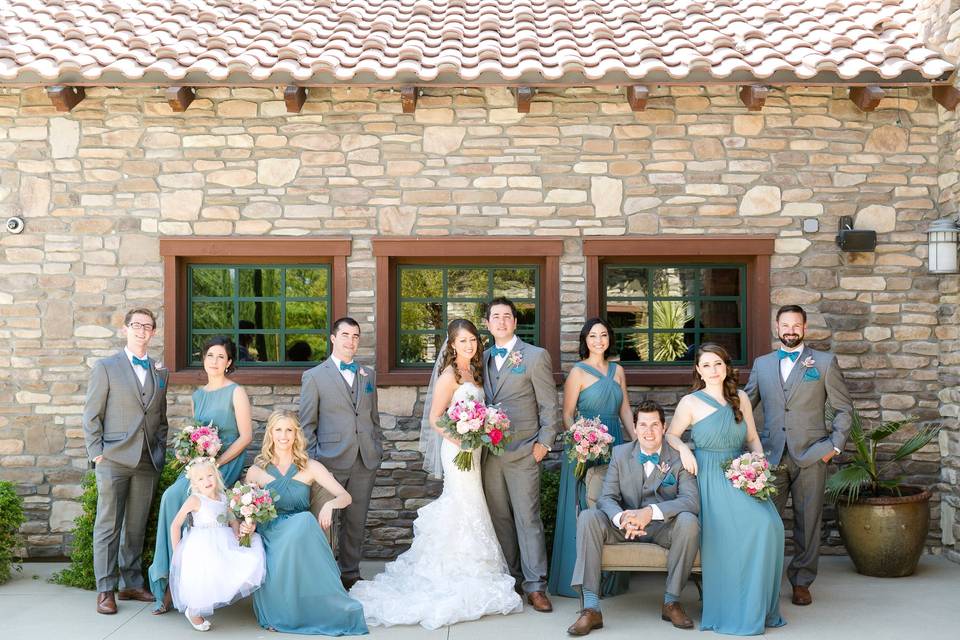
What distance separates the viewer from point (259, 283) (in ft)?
25.2

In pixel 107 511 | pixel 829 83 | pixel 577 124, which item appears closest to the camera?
pixel 107 511

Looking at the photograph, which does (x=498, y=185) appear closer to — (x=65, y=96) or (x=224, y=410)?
(x=224, y=410)

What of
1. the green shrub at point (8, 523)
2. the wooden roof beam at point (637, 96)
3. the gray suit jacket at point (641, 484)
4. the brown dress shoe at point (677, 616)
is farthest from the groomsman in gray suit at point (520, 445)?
the green shrub at point (8, 523)

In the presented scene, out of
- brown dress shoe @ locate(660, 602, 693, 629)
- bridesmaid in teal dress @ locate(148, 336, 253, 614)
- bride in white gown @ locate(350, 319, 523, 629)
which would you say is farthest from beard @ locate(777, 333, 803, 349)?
bridesmaid in teal dress @ locate(148, 336, 253, 614)

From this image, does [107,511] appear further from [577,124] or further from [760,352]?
[760,352]

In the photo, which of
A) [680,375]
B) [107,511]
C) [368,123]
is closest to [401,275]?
[368,123]

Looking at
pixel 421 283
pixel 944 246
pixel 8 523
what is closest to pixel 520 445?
pixel 421 283

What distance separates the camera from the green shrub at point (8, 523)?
6.62 meters

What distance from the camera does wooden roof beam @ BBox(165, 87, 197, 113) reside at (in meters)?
7.13

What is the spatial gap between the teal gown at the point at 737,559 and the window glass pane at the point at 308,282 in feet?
11.9

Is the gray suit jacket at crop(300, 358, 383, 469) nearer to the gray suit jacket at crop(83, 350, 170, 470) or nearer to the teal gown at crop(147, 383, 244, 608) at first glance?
the teal gown at crop(147, 383, 244, 608)

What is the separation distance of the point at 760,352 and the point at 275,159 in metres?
4.36

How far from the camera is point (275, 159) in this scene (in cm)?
746

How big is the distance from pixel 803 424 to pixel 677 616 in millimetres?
1769
